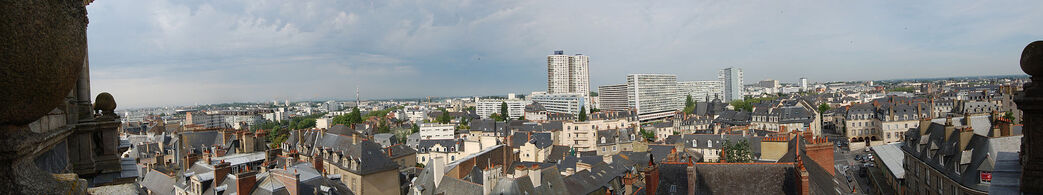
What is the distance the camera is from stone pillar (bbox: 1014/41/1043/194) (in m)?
4.95

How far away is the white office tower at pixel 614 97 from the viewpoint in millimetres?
166750

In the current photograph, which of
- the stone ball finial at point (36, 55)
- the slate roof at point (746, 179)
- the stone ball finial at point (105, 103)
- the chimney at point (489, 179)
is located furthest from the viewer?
the chimney at point (489, 179)

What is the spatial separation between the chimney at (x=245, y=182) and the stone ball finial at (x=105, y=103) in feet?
45.1

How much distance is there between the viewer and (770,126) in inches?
3155

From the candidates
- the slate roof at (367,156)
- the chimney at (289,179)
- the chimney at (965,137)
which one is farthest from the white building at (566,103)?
the chimney at (289,179)

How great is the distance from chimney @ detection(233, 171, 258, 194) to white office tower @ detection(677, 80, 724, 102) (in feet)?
514

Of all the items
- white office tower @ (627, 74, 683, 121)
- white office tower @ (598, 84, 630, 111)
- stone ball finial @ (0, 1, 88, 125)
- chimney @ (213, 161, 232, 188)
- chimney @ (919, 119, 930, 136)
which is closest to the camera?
stone ball finial @ (0, 1, 88, 125)

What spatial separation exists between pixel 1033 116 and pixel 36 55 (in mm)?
8154

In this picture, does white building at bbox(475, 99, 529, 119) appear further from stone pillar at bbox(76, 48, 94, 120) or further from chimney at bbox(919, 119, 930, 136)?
stone pillar at bbox(76, 48, 94, 120)

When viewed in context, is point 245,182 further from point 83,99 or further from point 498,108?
point 498,108

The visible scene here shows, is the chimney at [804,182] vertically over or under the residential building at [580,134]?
over

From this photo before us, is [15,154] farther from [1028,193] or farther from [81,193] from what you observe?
[1028,193]

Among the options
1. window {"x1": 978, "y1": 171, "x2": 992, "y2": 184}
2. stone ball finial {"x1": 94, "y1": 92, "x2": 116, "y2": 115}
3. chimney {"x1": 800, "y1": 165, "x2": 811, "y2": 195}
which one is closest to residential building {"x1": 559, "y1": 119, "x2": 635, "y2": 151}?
window {"x1": 978, "y1": 171, "x2": 992, "y2": 184}

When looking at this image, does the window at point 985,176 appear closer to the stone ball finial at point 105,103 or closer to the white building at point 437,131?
the stone ball finial at point 105,103
